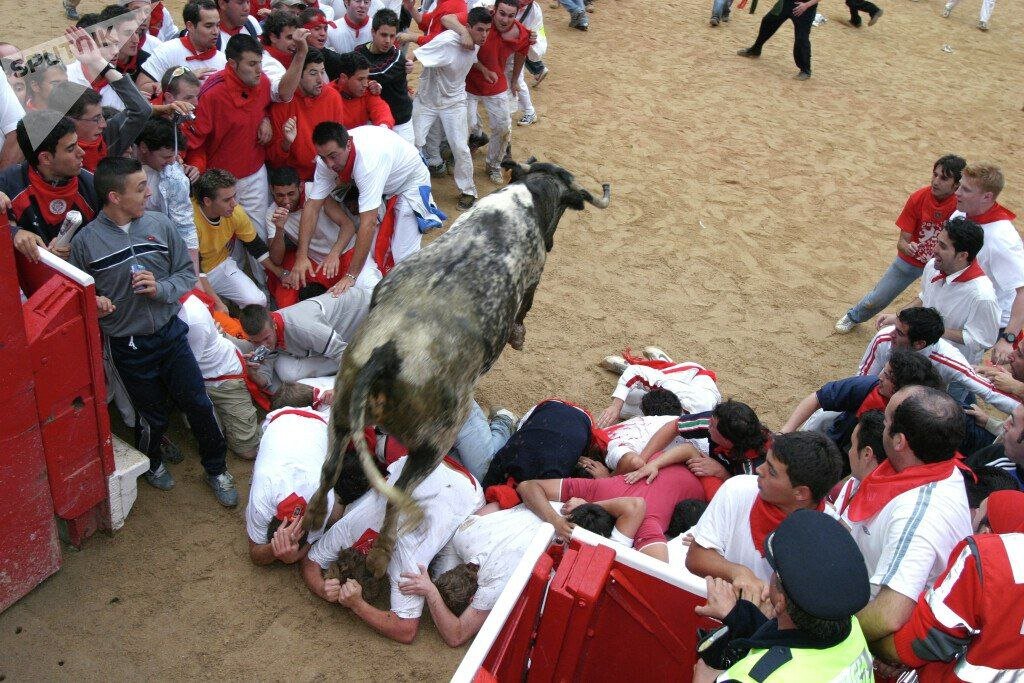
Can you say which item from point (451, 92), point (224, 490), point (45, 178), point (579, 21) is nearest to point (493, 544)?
point (224, 490)

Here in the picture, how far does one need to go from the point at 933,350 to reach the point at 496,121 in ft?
15.3

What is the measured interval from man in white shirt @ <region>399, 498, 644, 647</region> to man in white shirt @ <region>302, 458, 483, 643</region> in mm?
77

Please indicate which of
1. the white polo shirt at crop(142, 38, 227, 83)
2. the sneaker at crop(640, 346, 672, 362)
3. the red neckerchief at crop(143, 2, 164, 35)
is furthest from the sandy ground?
the red neckerchief at crop(143, 2, 164, 35)

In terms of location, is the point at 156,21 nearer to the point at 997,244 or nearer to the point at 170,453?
the point at 170,453

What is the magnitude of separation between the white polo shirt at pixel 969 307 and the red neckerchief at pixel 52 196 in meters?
5.29

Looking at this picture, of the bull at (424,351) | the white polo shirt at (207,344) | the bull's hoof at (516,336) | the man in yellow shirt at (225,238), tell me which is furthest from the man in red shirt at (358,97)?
the bull at (424,351)

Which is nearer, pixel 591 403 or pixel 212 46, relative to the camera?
pixel 591 403

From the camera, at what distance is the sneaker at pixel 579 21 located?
12.4m

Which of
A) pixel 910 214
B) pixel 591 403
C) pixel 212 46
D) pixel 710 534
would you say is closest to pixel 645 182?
pixel 910 214

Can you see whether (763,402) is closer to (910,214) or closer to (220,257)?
(910,214)

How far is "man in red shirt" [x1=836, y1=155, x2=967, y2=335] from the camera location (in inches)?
244

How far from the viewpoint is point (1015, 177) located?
10469 mm

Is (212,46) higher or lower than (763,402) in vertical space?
higher

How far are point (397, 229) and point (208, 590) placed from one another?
284cm
